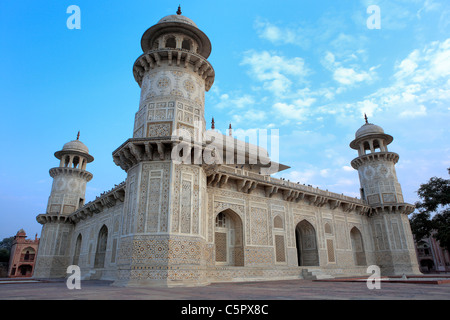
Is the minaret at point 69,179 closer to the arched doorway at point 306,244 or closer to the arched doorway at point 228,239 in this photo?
the arched doorway at point 228,239

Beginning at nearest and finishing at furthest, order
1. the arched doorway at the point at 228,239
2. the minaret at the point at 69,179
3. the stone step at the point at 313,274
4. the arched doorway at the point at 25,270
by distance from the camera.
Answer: the arched doorway at the point at 228,239 < the stone step at the point at 313,274 < the minaret at the point at 69,179 < the arched doorway at the point at 25,270

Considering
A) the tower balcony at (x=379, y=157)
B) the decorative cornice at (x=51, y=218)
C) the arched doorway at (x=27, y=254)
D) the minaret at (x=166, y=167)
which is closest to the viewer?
the minaret at (x=166, y=167)

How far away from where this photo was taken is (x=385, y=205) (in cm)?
2161

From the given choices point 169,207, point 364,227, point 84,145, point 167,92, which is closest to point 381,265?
point 364,227

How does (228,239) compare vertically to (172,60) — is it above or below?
below

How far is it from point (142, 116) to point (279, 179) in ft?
30.3

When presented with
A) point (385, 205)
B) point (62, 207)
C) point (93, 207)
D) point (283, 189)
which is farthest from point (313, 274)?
point (62, 207)

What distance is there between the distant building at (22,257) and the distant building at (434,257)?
55012 millimetres

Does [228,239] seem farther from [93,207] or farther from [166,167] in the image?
[93,207]

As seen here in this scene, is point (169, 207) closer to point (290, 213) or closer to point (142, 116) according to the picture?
point (142, 116)

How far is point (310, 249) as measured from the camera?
1847 centimetres

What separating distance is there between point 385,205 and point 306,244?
24.7ft

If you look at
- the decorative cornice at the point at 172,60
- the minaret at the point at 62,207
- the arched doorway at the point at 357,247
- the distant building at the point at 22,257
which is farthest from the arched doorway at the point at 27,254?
the arched doorway at the point at 357,247

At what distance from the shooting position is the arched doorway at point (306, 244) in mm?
18217
